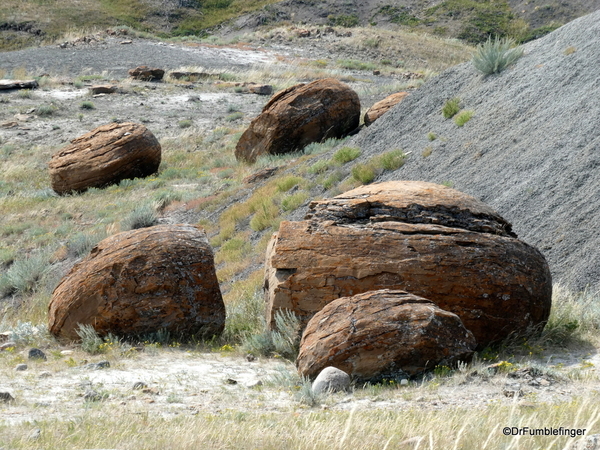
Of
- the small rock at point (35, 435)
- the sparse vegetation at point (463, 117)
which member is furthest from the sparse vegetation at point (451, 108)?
the small rock at point (35, 435)

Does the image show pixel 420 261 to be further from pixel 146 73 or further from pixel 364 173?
pixel 146 73

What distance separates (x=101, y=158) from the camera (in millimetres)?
18188

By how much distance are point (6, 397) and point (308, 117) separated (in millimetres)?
12944

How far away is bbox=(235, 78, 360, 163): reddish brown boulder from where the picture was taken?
17172mm

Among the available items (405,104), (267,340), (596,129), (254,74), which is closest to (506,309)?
(267,340)

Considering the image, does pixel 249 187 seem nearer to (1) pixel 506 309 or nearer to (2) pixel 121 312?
(2) pixel 121 312

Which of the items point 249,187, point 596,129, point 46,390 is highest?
point 596,129

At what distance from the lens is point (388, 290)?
6.06m

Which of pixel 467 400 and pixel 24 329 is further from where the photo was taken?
pixel 24 329

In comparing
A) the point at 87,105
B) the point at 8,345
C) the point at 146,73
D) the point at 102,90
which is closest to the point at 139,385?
the point at 8,345

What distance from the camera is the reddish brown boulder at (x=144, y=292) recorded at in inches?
288

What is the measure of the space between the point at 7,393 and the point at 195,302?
104 inches

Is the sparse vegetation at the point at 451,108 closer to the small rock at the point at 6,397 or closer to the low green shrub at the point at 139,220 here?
the low green shrub at the point at 139,220

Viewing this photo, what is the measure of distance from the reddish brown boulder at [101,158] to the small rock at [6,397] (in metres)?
13.5
